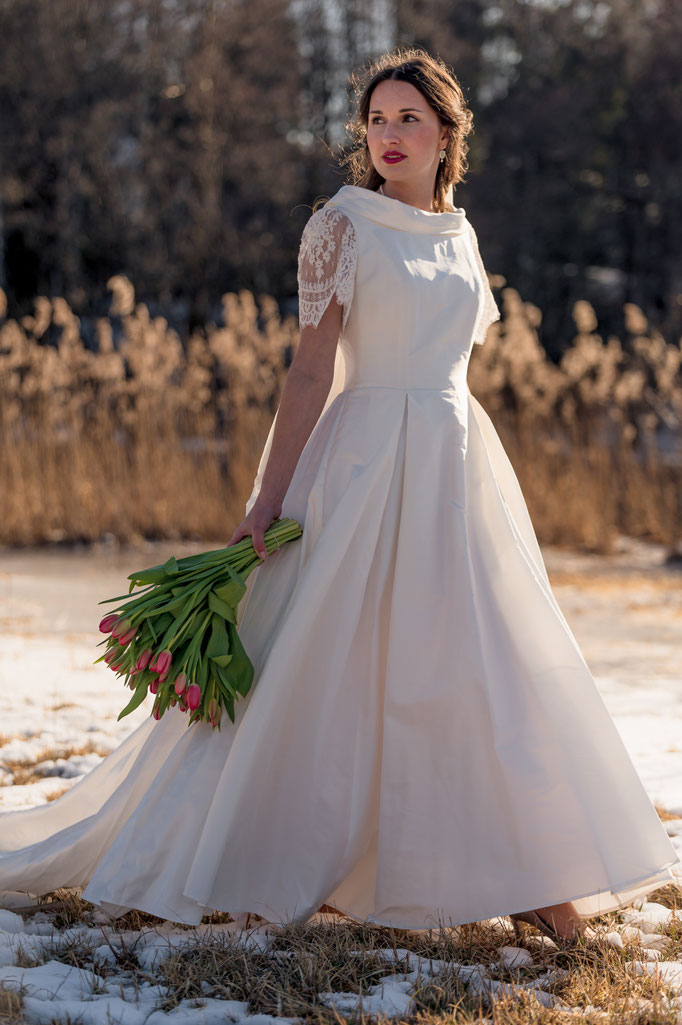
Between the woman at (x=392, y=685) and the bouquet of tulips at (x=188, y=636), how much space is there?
0.19ft

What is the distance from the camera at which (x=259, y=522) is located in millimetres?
2086

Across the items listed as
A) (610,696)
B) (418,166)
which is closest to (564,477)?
(610,696)

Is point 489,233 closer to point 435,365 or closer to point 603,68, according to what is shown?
point 603,68

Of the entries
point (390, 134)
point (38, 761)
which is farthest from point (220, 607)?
point (38, 761)

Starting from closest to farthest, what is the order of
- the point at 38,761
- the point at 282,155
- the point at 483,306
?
1. the point at 483,306
2. the point at 38,761
3. the point at 282,155

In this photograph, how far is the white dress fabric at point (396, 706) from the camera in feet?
6.25

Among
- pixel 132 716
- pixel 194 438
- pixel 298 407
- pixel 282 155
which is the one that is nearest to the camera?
pixel 298 407

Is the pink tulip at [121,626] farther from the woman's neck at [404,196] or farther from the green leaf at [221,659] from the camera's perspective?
the woman's neck at [404,196]

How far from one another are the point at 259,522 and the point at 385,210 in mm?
623

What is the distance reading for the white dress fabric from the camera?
6.25ft

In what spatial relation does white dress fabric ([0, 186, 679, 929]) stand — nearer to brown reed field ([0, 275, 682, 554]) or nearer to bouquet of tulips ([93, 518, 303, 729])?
bouquet of tulips ([93, 518, 303, 729])

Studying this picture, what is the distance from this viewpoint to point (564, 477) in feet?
27.0

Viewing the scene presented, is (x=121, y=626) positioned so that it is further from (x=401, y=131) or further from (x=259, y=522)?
(x=401, y=131)

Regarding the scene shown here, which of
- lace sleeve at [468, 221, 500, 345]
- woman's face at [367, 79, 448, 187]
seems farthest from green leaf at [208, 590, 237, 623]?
woman's face at [367, 79, 448, 187]
